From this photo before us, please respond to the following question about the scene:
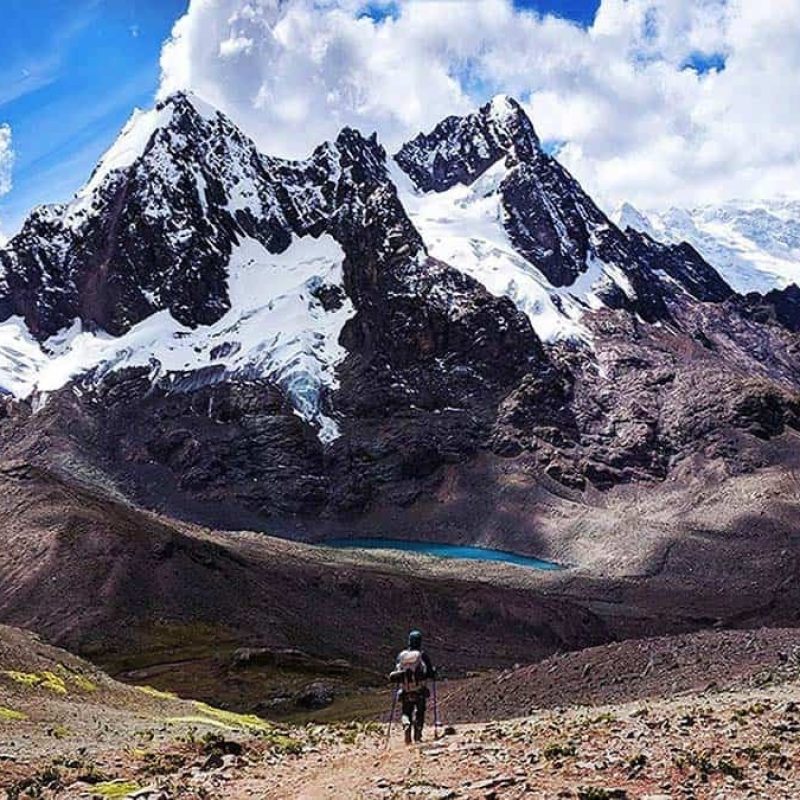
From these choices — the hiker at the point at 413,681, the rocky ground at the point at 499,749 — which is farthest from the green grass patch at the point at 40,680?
the hiker at the point at 413,681

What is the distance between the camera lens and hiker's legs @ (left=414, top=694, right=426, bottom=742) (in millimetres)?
25391

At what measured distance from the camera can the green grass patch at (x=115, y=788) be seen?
71.3 ft

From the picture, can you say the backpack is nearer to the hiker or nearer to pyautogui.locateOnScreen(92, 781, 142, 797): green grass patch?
the hiker

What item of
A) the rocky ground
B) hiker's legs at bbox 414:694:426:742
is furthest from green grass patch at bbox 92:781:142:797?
hiker's legs at bbox 414:694:426:742

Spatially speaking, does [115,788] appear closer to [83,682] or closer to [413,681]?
[413,681]

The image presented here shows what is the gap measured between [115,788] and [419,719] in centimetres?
729

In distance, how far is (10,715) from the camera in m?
35.3

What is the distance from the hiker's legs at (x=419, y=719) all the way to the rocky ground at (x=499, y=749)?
567 millimetres

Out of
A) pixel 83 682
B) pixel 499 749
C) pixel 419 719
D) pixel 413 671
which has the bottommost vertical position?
pixel 499 749

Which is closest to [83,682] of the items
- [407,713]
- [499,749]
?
[407,713]

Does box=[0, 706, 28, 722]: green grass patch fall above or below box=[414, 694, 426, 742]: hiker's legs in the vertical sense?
below

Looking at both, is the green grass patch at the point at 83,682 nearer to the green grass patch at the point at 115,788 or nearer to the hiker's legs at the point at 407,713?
the green grass patch at the point at 115,788

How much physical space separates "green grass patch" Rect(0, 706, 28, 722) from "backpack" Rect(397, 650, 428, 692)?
15.8m

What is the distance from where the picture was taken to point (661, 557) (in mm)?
185500
